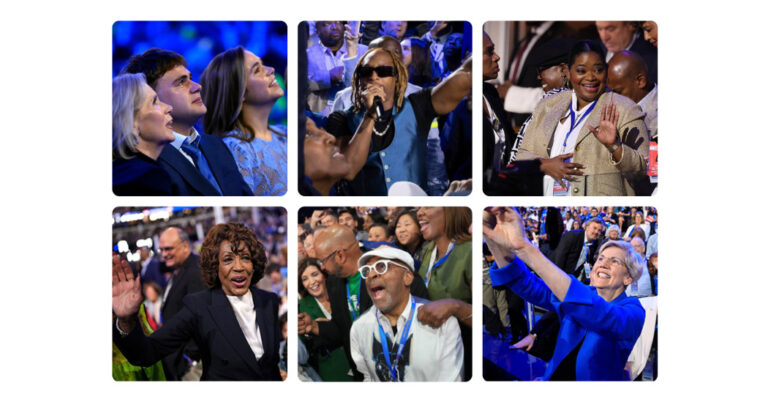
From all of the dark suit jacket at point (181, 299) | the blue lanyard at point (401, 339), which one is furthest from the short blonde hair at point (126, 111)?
the blue lanyard at point (401, 339)

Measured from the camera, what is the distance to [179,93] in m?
3.33

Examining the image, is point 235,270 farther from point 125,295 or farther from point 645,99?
point 645,99

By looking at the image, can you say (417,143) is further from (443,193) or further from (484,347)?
(484,347)

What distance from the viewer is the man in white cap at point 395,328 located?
132 inches

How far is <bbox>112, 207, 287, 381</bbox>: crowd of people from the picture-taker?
132 inches

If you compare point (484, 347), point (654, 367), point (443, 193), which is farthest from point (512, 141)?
point (654, 367)

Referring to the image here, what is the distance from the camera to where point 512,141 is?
11.1ft

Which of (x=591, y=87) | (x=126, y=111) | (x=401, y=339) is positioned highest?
(x=591, y=87)

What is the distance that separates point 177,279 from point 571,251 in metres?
1.60

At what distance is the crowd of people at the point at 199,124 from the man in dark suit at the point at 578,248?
1.16 meters

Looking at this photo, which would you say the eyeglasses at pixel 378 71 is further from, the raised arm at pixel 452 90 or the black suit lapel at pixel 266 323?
the black suit lapel at pixel 266 323

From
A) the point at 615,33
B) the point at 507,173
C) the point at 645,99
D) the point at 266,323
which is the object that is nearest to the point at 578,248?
the point at 507,173

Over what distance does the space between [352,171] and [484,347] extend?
A: 895mm

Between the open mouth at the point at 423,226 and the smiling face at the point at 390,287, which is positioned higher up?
the open mouth at the point at 423,226
